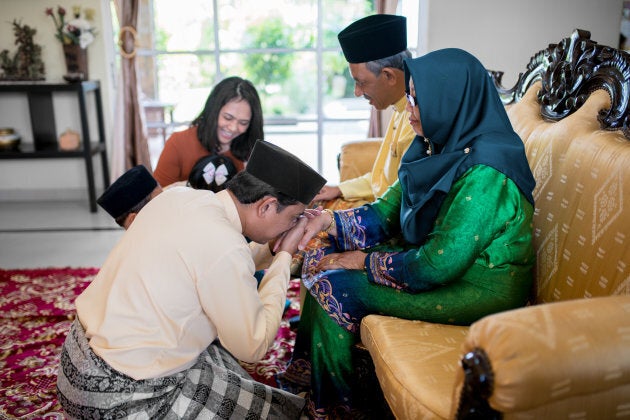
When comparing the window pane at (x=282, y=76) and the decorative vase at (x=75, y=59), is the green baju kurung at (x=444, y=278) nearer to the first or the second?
the window pane at (x=282, y=76)

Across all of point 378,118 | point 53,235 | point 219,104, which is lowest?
point 53,235

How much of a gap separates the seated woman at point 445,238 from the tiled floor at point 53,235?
2168 mm

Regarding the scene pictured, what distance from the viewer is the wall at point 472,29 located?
405 cm

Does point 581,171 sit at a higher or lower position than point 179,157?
higher

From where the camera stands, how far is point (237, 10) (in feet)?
15.8

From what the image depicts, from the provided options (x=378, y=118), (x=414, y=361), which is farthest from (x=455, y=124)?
(x=378, y=118)

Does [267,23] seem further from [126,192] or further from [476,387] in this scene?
[476,387]

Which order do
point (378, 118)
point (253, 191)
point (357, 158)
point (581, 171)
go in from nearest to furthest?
point (253, 191), point (581, 171), point (357, 158), point (378, 118)

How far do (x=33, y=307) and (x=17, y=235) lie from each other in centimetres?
143

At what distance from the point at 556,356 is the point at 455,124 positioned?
0.81 m

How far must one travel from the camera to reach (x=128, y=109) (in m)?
4.68

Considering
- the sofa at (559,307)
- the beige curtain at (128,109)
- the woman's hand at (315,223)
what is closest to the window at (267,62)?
the beige curtain at (128,109)

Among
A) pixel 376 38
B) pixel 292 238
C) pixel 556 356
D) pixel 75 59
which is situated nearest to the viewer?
pixel 556 356

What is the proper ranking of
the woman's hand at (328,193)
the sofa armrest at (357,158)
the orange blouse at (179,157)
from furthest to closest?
the sofa armrest at (357,158)
the orange blouse at (179,157)
the woman's hand at (328,193)
